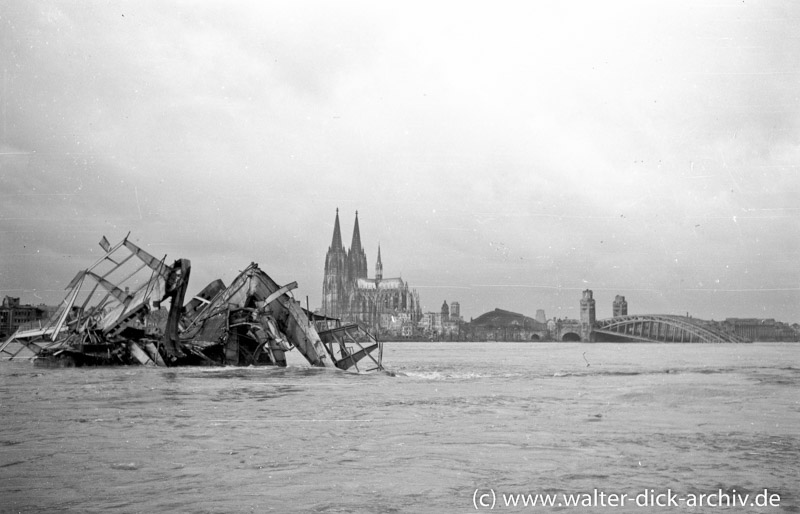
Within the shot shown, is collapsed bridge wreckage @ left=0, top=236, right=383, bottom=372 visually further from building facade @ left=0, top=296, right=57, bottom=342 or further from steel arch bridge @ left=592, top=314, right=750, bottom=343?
steel arch bridge @ left=592, top=314, right=750, bottom=343

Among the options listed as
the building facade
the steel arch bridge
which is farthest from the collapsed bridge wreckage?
the steel arch bridge

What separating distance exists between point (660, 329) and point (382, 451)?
7423 inches

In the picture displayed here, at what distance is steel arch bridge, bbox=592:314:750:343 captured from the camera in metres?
168

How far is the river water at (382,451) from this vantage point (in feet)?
20.7

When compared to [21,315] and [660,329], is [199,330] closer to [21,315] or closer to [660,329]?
[21,315]

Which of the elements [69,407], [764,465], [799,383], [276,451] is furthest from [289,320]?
[764,465]

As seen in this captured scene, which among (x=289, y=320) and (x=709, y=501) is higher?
(x=289, y=320)

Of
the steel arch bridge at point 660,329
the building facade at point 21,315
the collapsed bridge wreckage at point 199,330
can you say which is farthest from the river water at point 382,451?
the steel arch bridge at point 660,329

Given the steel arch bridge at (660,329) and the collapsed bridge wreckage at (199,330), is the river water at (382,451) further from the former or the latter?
the steel arch bridge at (660,329)

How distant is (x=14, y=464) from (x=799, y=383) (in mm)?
23070

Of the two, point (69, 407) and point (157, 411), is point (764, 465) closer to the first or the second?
point (157, 411)

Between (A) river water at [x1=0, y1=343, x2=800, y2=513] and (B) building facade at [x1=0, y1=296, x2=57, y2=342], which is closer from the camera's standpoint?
(A) river water at [x1=0, y1=343, x2=800, y2=513]

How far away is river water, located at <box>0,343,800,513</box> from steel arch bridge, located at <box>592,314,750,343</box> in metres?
162

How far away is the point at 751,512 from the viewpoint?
5.89m
